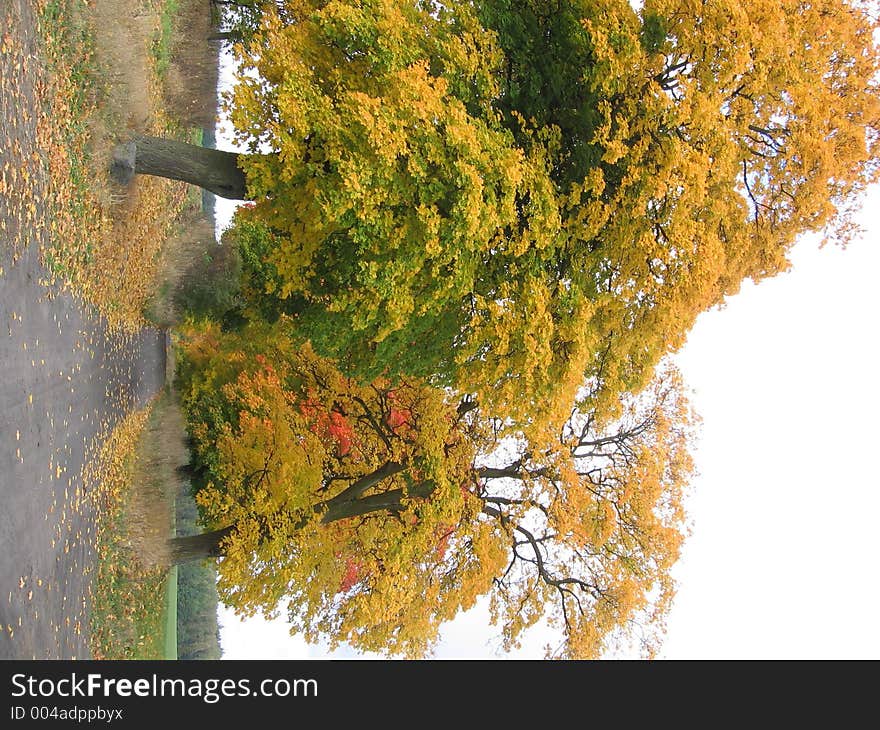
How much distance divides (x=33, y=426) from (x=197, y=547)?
7641 millimetres

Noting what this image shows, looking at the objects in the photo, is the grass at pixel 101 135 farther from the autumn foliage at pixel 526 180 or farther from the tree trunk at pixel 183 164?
the autumn foliage at pixel 526 180

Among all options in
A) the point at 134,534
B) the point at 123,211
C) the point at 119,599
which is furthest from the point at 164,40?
the point at 119,599

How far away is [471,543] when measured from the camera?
18.0 metres

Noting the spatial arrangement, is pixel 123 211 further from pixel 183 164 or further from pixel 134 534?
pixel 134 534

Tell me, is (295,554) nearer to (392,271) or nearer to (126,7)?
(392,271)

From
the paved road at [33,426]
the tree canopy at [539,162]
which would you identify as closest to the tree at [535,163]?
the tree canopy at [539,162]

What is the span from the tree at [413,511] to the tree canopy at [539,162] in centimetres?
418

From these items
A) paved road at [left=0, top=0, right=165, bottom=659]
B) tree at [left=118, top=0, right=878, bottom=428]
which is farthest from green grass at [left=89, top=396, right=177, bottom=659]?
tree at [left=118, top=0, right=878, bottom=428]

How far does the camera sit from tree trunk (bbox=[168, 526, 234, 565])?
54.0 feet

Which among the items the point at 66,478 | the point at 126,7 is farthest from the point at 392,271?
the point at 126,7

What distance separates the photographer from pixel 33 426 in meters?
9.90

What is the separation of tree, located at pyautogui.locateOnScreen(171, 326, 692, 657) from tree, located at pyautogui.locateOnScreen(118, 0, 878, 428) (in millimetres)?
4457

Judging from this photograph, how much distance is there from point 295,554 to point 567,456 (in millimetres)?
6751

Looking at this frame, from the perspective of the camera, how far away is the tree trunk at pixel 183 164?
491 inches
